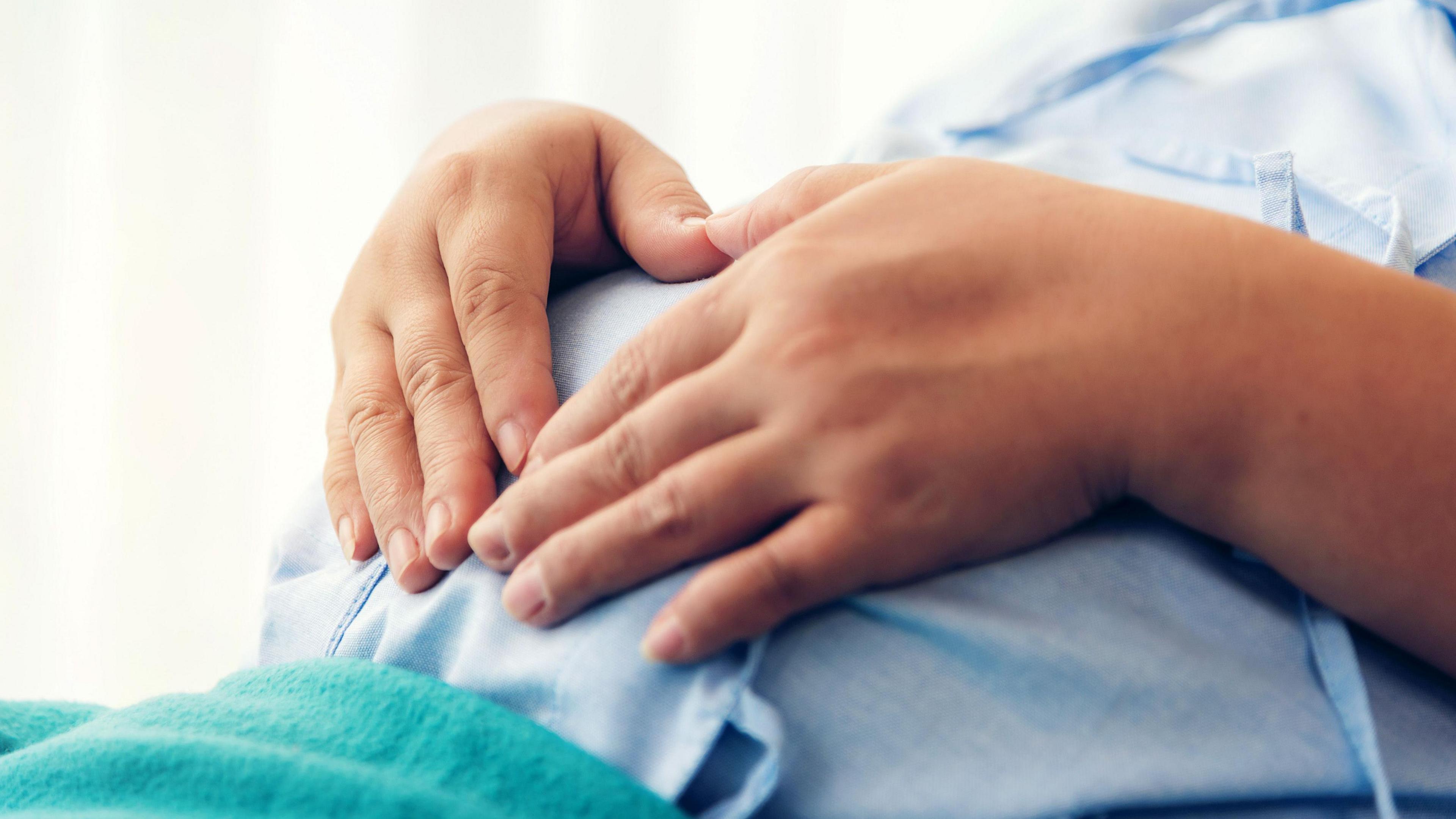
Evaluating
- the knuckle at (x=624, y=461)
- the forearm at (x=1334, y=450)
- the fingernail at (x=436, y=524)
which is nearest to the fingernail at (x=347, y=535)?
the fingernail at (x=436, y=524)

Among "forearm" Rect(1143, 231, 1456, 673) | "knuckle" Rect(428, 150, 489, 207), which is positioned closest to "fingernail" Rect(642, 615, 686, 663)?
"forearm" Rect(1143, 231, 1456, 673)

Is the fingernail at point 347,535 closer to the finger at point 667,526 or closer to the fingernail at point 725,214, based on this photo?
the finger at point 667,526

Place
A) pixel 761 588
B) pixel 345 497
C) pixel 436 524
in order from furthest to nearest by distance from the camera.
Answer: pixel 345 497, pixel 436 524, pixel 761 588

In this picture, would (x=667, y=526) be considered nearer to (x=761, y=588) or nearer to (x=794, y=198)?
(x=761, y=588)

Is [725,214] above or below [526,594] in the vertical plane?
above

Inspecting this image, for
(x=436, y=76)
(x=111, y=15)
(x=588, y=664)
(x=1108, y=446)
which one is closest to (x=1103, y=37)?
(x=1108, y=446)

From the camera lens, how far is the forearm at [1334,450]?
38 cm

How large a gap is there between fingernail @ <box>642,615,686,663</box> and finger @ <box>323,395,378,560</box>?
263mm

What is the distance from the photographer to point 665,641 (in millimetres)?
378

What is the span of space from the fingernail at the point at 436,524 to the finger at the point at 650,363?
0.18 feet

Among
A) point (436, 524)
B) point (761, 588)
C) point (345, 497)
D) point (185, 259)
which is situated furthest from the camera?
point (185, 259)

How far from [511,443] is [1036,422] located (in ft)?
0.93

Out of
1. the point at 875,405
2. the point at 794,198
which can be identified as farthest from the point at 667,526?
the point at 794,198

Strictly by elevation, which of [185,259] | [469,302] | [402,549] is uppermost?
[469,302]
